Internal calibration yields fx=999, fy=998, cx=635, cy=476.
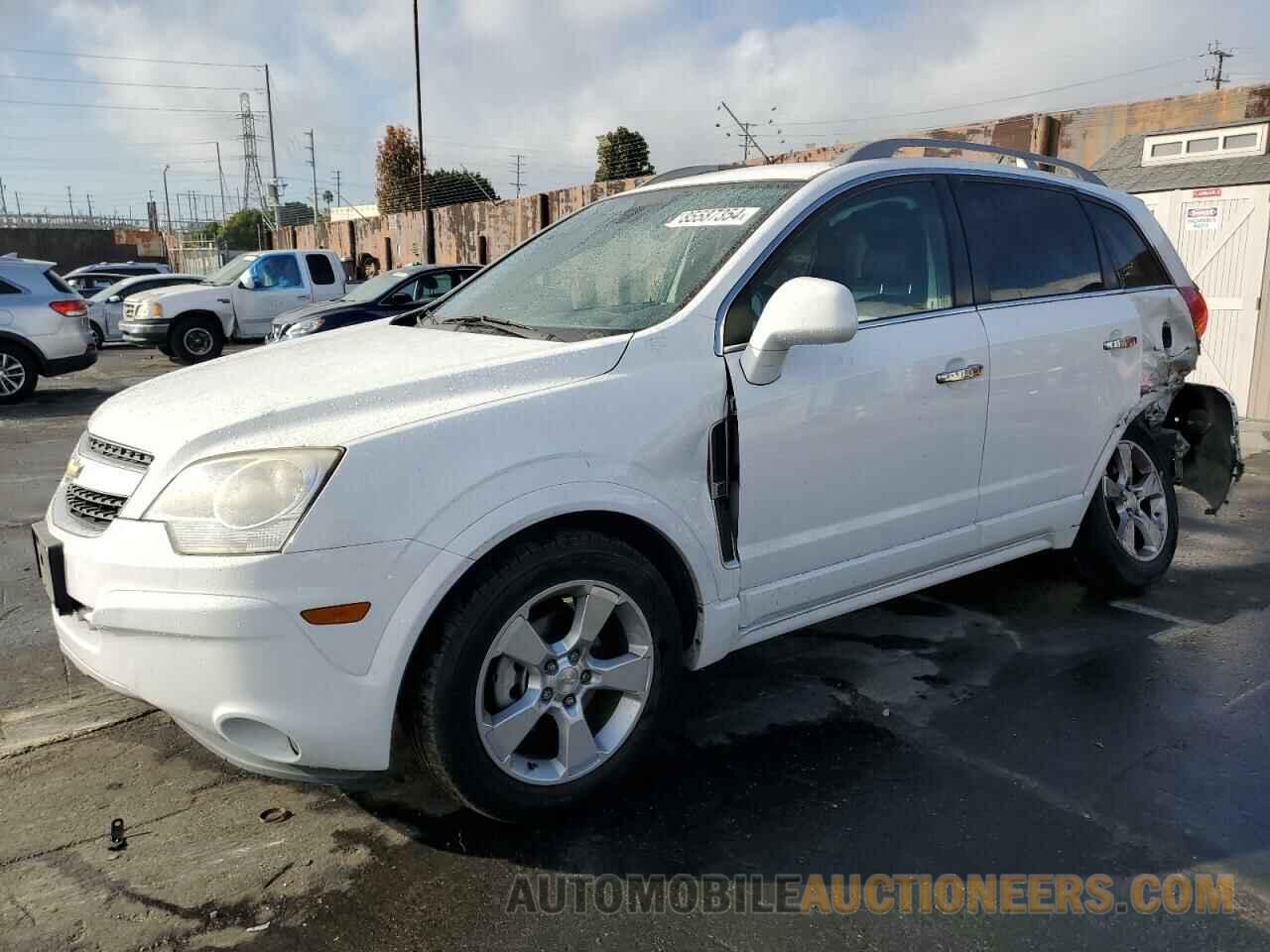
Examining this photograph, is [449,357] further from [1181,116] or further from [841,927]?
[1181,116]

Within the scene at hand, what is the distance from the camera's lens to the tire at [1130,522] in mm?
4375

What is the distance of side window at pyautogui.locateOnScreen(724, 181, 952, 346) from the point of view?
312 cm

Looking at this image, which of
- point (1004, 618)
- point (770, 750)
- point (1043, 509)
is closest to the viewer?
point (770, 750)

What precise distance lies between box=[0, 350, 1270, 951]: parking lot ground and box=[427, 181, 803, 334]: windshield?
1.41 metres

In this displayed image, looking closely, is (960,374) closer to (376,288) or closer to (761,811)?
(761,811)

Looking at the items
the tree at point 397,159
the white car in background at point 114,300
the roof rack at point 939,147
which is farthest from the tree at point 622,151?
the roof rack at point 939,147

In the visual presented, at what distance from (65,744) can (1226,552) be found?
5532 millimetres

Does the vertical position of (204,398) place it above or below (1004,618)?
above

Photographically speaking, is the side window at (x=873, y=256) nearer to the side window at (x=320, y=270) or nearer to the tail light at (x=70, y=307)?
the tail light at (x=70, y=307)

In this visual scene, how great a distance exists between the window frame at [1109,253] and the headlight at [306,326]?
938 centimetres

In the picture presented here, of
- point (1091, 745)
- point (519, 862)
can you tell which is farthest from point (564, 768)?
point (1091, 745)

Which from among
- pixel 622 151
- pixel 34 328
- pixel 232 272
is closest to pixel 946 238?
pixel 34 328

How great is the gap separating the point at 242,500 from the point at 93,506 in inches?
24.4

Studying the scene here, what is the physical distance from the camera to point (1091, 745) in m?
3.21
